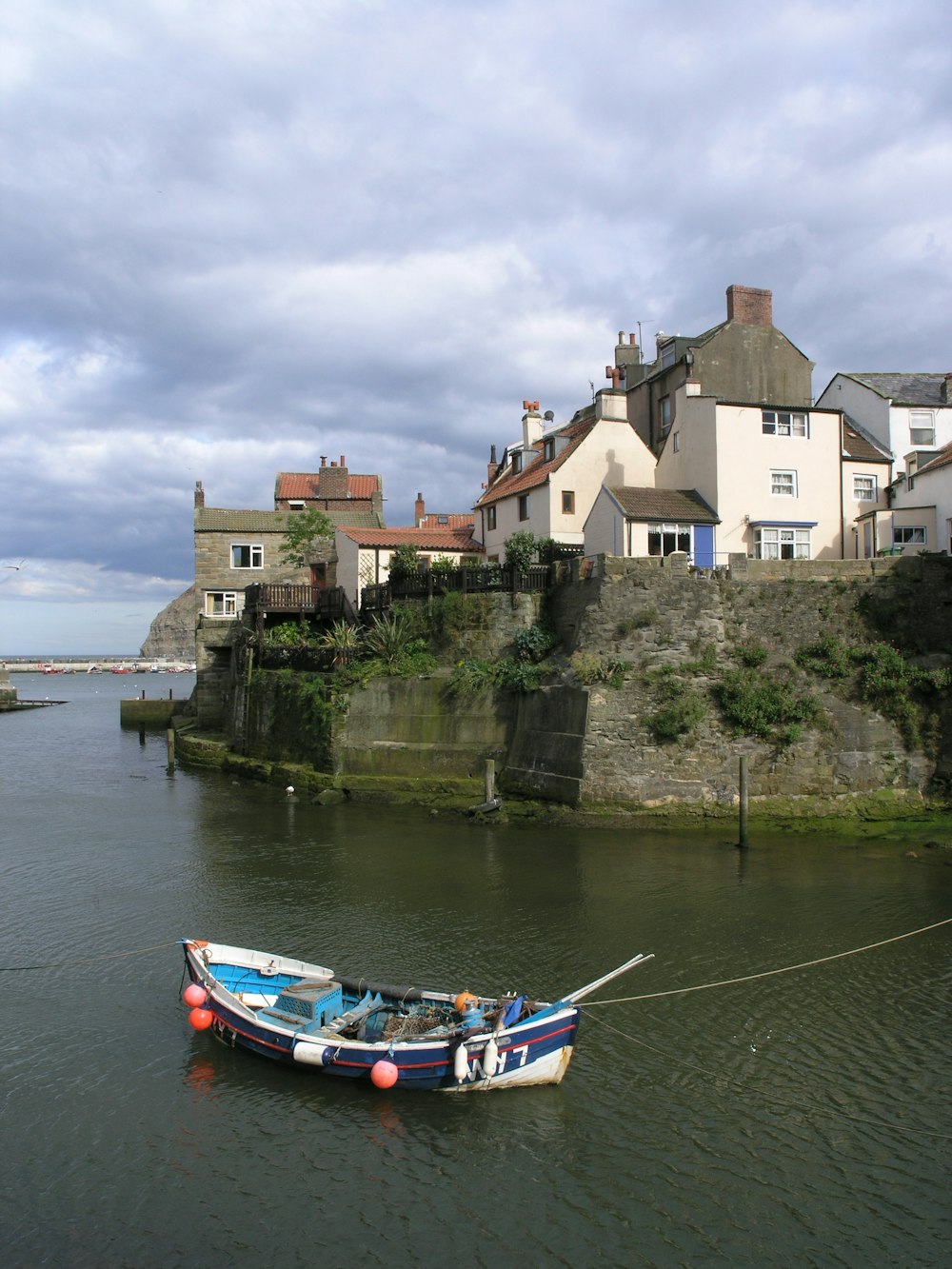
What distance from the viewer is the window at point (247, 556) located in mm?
48750

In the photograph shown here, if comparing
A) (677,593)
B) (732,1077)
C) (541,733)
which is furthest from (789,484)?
(732,1077)

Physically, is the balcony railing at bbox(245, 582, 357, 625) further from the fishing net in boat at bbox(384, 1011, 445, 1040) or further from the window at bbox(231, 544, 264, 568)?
the fishing net in boat at bbox(384, 1011, 445, 1040)

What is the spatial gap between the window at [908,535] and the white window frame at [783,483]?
355cm

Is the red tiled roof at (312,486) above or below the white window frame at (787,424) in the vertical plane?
above

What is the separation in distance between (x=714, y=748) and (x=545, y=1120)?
15585 mm

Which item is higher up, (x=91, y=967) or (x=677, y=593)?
(x=677, y=593)

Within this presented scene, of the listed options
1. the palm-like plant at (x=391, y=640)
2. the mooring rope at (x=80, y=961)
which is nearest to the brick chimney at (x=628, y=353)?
the palm-like plant at (x=391, y=640)

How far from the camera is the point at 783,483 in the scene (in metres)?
31.6

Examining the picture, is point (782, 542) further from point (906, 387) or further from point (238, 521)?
point (238, 521)

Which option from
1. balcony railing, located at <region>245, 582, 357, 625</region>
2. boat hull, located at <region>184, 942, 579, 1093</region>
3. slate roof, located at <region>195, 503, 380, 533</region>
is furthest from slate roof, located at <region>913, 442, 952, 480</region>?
slate roof, located at <region>195, 503, 380, 533</region>

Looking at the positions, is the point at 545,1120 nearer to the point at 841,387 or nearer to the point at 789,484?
the point at 789,484

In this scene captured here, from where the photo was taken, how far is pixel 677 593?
26.4 metres

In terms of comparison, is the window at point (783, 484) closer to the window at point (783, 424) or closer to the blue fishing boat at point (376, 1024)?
the window at point (783, 424)

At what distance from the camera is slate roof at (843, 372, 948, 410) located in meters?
36.3
